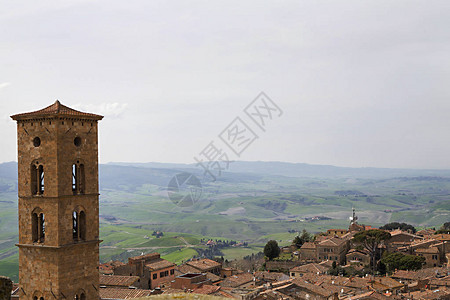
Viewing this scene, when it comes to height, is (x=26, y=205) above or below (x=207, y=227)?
above

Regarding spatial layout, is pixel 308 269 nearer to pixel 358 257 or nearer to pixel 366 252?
pixel 358 257

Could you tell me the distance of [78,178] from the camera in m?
16.8

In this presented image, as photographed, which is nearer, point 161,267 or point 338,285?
point 338,285

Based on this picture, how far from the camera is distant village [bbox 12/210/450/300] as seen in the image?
3494 centimetres

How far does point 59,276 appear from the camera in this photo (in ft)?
51.4

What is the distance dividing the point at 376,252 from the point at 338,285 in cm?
1693

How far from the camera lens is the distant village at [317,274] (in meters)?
34.9

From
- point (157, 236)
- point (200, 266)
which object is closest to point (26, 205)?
point (200, 266)

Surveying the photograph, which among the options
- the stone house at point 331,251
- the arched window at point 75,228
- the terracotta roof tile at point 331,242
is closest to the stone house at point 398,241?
the stone house at point 331,251

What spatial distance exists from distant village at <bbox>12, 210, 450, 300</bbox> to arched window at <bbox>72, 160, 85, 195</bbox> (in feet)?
39.0

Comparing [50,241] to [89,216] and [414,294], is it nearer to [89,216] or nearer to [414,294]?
[89,216]

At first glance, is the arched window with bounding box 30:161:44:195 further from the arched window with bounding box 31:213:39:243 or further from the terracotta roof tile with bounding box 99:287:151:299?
the terracotta roof tile with bounding box 99:287:151:299

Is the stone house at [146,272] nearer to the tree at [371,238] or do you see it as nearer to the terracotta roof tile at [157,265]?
the terracotta roof tile at [157,265]

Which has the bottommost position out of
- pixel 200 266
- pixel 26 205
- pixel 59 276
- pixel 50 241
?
pixel 200 266
